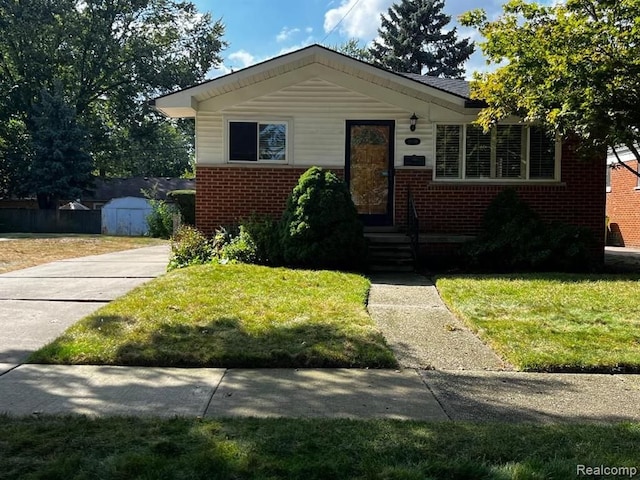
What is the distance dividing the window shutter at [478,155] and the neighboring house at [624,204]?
11588 mm

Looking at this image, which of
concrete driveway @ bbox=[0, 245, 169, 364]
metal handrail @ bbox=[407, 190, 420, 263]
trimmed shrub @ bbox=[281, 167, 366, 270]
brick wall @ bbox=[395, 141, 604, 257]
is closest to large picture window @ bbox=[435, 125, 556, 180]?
brick wall @ bbox=[395, 141, 604, 257]

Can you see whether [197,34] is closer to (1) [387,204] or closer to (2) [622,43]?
(1) [387,204]

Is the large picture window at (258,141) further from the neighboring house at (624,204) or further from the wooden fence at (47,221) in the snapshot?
the wooden fence at (47,221)

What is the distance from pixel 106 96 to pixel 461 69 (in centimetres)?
2826

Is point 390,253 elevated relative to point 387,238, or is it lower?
lower

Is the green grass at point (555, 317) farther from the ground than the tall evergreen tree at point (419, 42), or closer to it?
closer to it

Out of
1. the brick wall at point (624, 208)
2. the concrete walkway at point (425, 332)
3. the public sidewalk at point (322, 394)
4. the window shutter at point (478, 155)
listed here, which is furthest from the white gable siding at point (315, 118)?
the brick wall at point (624, 208)

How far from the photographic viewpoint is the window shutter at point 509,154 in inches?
466

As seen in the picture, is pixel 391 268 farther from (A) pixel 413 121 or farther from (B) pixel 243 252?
(A) pixel 413 121

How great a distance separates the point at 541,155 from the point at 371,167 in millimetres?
3762

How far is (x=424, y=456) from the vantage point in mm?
3020

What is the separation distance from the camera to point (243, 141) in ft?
38.7

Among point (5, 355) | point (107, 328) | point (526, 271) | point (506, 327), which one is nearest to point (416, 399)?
point (506, 327)

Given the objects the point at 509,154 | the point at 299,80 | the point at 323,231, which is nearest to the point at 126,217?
the point at 299,80
